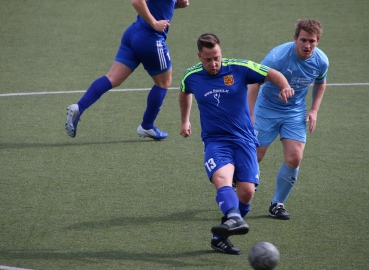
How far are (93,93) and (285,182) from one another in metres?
2.70

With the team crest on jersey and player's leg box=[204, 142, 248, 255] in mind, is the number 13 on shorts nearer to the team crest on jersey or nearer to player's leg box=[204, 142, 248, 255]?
player's leg box=[204, 142, 248, 255]

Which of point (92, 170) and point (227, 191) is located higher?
point (227, 191)

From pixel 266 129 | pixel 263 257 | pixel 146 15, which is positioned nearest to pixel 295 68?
pixel 266 129

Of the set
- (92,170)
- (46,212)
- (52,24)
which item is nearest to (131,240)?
(46,212)

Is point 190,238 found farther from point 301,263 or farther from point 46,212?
point 46,212

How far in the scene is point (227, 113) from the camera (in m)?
6.07

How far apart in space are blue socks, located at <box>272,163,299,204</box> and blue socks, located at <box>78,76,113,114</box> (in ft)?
8.53

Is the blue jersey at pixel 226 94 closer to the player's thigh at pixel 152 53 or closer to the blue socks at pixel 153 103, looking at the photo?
the player's thigh at pixel 152 53

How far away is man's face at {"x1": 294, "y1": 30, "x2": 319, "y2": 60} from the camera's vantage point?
21.4 feet

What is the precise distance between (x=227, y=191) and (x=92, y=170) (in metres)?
2.73

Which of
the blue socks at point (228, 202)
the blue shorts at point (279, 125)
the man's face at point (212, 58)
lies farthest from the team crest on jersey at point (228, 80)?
the blue shorts at point (279, 125)

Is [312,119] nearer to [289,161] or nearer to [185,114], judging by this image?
[289,161]

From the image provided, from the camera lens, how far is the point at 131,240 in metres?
6.25

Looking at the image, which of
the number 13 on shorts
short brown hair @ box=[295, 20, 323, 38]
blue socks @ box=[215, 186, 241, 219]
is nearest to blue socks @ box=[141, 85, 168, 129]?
short brown hair @ box=[295, 20, 323, 38]
